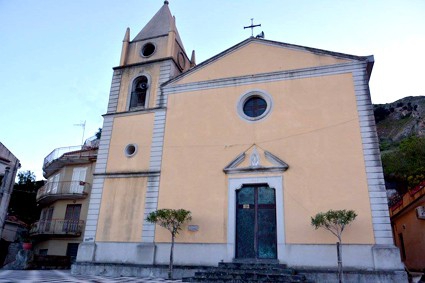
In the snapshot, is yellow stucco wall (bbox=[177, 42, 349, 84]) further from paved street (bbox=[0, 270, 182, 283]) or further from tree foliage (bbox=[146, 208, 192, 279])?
paved street (bbox=[0, 270, 182, 283])

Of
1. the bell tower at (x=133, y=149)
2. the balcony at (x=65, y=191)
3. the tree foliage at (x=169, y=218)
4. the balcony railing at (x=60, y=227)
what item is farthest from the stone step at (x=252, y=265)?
the balcony at (x=65, y=191)

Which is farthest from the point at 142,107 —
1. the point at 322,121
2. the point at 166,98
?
the point at 322,121

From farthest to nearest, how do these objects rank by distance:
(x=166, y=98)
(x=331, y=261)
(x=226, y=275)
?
(x=166, y=98) → (x=331, y=261) → (x=226, y=275)

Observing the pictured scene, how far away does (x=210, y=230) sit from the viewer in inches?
469

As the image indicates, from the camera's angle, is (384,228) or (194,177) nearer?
(384,228)

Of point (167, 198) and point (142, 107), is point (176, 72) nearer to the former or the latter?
point (142, 107)

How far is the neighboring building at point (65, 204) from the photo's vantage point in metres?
20.1

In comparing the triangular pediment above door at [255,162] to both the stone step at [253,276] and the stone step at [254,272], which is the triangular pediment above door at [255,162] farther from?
the stone step at [253,276]

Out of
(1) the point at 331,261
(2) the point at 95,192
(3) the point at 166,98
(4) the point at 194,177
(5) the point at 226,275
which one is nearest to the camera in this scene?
(5) the point at 226,275

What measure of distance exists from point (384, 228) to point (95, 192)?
9986 millimetres

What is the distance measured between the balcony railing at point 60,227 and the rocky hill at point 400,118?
37385 mm

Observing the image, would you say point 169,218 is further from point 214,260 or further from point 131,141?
point 131,141

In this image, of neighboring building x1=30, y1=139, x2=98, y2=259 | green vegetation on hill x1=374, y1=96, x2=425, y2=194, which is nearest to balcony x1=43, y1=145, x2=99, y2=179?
neighboring building x1=30, y1=139, x2=98, y2=259

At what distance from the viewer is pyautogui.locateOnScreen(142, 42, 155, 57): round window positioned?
16344 mm
